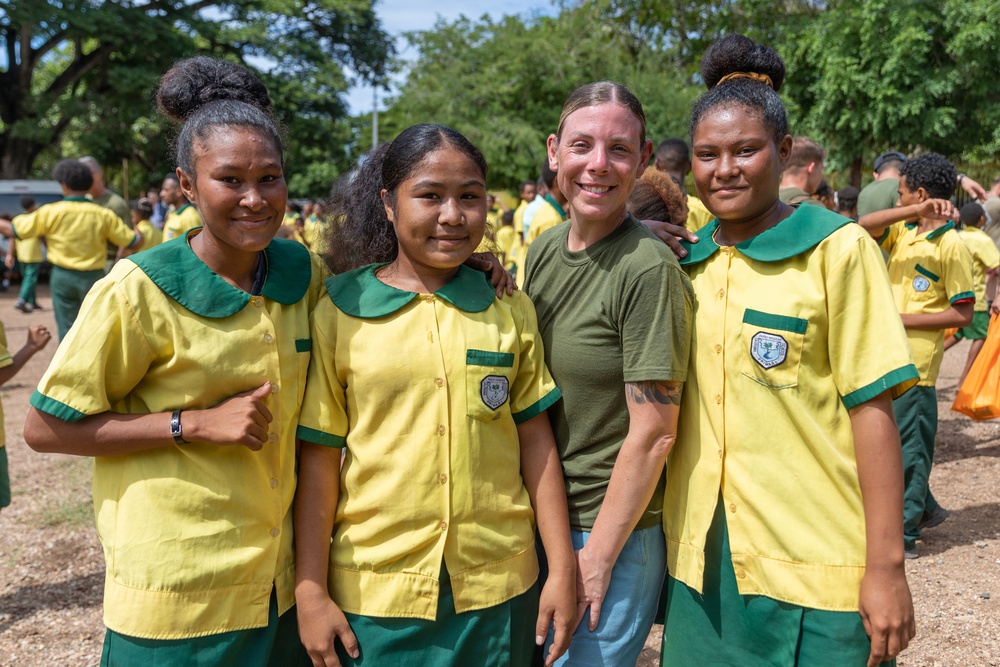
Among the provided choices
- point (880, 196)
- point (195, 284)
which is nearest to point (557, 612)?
point (195, 284)

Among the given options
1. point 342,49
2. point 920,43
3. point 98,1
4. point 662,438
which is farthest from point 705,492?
point 342,49

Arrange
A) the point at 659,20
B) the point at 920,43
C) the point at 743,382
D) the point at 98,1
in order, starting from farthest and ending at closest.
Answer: the point at 659,20, the point at 98,1, the point at 920,43, the point at 743,382

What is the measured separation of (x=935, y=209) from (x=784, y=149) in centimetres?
248

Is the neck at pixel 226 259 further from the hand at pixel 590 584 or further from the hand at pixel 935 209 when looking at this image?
the hand at pixel 935 209

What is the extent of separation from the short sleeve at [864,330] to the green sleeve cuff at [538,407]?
65 centimetres

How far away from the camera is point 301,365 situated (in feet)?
6.61

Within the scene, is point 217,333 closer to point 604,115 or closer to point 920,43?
point 604,115

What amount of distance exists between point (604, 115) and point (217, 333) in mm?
1057

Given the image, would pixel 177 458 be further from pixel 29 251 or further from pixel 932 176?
pixel 29 251

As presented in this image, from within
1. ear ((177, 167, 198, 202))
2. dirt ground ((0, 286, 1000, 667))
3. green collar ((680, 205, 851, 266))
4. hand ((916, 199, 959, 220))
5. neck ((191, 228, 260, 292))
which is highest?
ear ((177, 167, 198, 202))

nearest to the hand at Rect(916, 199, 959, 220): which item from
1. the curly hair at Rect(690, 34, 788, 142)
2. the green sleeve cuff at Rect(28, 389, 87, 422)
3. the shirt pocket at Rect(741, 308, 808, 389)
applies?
the curly hair at Rect(690, 34, 788, 142)

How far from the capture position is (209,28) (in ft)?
68.7

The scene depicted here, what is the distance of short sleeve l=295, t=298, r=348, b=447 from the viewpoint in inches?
77.3

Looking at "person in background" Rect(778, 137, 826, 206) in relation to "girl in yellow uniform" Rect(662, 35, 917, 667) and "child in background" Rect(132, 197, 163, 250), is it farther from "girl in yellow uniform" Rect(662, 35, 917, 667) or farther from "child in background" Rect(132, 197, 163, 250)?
"child in background" Rect(132, 197, 163, 250)
